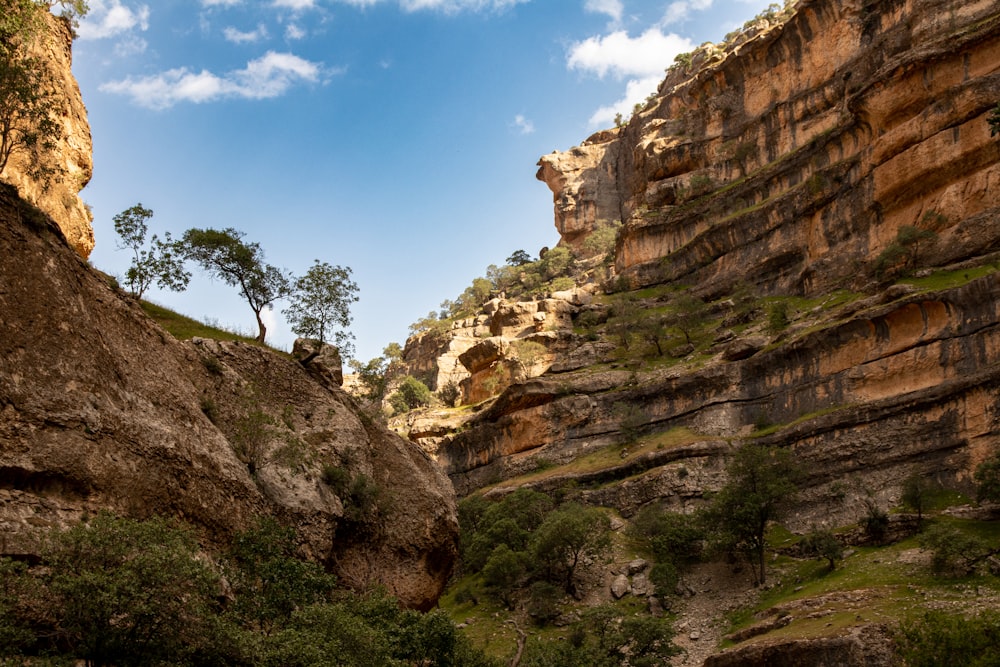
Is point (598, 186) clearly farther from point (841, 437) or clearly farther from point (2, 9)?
point (2, 9)

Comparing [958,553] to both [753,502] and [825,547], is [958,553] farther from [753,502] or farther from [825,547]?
[753,502]

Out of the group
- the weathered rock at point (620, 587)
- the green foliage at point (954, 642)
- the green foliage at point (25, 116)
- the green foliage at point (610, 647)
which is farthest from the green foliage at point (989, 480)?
the green foliage at point (25, 116)

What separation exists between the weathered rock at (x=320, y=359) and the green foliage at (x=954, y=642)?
25512 mm

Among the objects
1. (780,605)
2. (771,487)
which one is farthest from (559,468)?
(780,605)

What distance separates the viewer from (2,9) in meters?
24.8

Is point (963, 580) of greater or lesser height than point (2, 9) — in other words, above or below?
below

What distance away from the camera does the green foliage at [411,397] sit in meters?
102

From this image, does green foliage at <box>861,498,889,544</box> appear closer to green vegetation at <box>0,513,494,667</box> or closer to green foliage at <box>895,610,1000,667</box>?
green foliage at <box>895,610,1000,667</box>

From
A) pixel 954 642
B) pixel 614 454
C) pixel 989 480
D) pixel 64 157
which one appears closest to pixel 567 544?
pixel 614 454

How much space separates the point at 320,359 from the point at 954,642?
89.2ft

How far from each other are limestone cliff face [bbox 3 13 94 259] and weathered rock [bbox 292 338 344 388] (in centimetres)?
981

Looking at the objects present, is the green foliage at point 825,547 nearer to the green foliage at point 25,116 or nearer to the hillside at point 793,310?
the hillside at point 793,310

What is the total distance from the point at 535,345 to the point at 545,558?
128 ft

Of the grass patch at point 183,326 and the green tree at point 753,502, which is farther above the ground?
the grass patch at point 183,326
